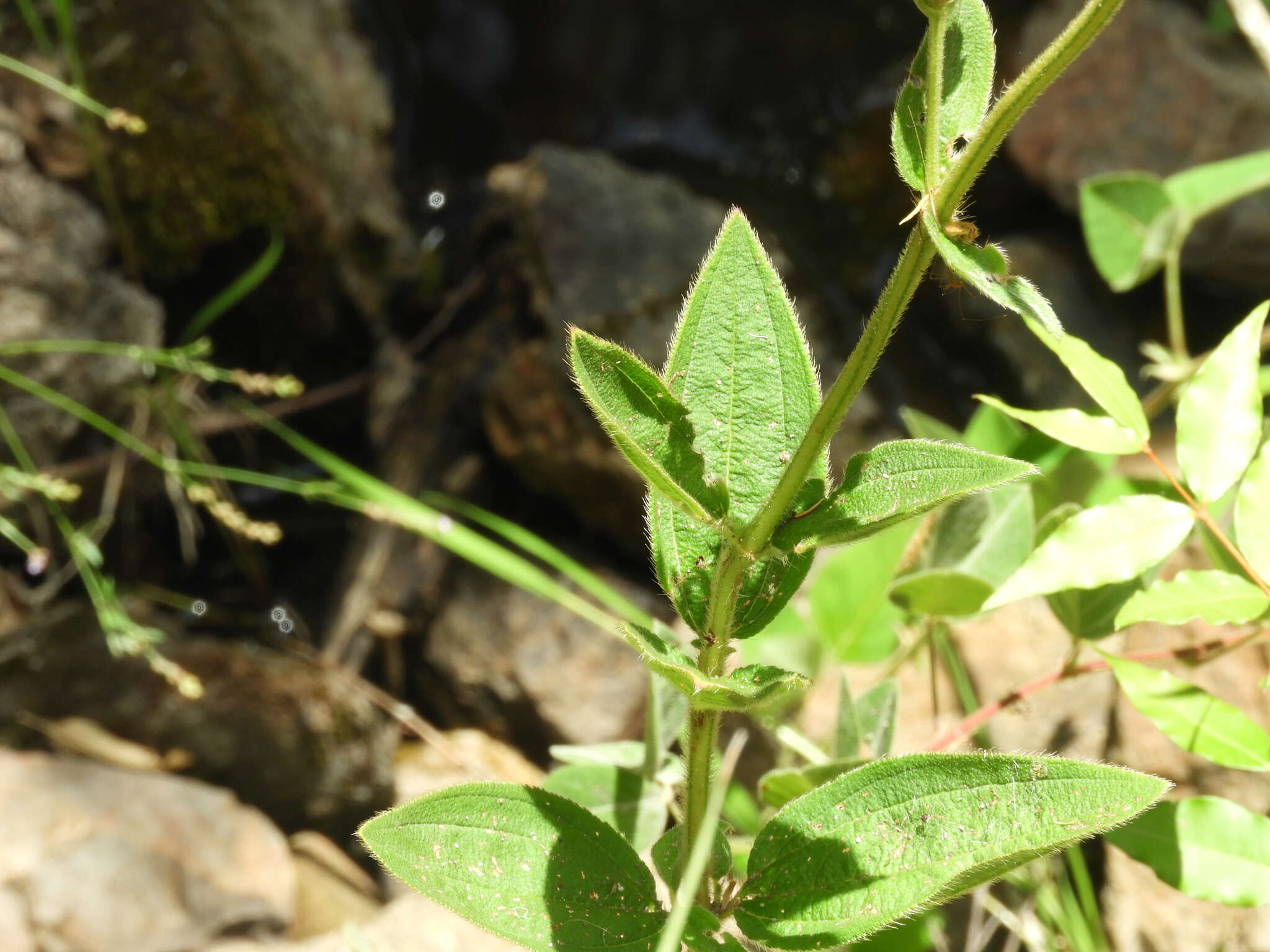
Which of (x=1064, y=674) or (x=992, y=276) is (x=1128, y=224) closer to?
(x=1064, y=674)

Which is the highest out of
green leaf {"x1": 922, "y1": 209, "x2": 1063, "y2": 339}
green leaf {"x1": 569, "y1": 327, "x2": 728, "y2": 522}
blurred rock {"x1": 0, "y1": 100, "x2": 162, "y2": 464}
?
green leaf {"x1": 922, "y1": 209, "x2": 1063, "y2": 339}

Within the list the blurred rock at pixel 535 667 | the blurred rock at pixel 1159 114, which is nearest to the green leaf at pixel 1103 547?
A: the blurred rock at pixel 535 667

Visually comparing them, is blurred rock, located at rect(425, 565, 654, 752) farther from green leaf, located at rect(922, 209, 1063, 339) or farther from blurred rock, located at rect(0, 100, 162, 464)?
green leaf, located at rect(922, 209, 1063, 339)

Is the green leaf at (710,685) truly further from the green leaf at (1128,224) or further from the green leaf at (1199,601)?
the green leaf at (1128,224)

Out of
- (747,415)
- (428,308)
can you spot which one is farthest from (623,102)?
(747,415)

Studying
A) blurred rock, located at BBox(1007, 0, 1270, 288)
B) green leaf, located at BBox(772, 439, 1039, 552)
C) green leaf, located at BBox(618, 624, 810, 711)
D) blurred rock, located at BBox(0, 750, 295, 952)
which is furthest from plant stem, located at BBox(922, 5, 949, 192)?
blurred rock, located at BBox(1007, 0, 1270, 288)

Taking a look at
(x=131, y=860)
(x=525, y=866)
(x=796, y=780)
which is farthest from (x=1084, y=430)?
(x=131, y=860)
